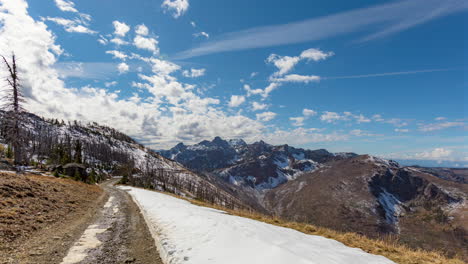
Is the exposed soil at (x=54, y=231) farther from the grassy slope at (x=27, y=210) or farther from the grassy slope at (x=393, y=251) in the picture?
the grassy slope at (x=393, y=251)

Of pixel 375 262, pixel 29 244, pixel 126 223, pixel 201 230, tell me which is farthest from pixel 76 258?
pixel 375 262

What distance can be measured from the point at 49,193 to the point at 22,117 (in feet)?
66.8

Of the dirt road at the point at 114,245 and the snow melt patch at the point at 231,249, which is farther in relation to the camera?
the dirt road at the point at 114,245

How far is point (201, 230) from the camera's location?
1138 centimetres

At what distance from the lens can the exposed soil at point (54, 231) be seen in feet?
28.1

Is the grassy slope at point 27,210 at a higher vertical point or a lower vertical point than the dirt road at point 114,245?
higher

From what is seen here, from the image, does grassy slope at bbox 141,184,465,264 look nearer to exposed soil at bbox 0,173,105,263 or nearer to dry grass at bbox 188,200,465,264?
dry grass at bbox 188,200,465,264

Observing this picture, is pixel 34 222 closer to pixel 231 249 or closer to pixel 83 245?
pixel 83 245

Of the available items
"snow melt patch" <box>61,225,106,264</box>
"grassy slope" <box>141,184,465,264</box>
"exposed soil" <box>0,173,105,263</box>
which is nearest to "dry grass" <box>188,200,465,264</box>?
"grassy slope" <box>141,184,465,264</box>

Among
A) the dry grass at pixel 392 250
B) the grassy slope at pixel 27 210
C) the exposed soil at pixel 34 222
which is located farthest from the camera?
the dry grass at pixel 392 250

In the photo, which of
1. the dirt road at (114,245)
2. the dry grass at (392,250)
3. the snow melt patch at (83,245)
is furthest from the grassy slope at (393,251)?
the snow melt patch at (83,245)

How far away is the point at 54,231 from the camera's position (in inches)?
455

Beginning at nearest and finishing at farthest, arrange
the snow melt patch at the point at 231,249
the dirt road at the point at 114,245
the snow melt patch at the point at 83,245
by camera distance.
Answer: the snow melt patch at the point at 231,249
the snow melt patch at the point at 83,245
the dirt road at the point at 114,245

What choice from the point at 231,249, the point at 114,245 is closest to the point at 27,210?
the point at 114,245
